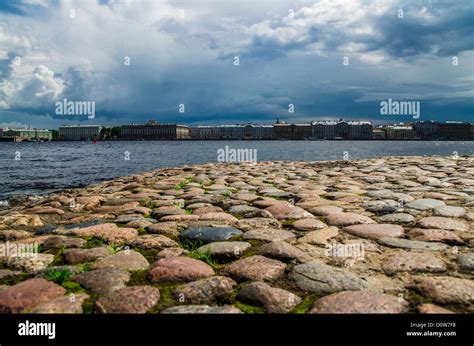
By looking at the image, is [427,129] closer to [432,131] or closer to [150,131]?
[432,131]

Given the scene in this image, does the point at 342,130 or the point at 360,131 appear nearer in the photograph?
the point at 342,130

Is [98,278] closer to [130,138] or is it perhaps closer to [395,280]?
[395,280]

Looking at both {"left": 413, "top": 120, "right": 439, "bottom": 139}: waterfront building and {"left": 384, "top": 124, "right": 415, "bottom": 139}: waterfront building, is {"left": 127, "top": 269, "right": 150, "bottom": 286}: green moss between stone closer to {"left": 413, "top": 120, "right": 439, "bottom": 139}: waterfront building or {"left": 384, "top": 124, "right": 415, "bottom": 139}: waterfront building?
{"left": 384, "top": 124, "right": 415, "bottom": 139}: waterfront building

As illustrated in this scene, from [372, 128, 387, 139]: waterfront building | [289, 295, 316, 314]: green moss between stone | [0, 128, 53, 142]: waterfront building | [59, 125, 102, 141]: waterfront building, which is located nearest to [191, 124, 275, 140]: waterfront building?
[372, 128, 387, 139]: waterfront building

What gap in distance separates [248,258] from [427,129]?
158 meters

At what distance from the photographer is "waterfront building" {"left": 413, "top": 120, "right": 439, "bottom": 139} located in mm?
141688

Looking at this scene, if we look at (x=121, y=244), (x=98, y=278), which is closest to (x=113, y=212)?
(x=121, y=244)

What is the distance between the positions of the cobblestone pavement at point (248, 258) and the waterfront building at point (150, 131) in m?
133

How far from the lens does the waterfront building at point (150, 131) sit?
440 ft

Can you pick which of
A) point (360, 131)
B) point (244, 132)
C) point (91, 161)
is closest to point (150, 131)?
point (244, 132)

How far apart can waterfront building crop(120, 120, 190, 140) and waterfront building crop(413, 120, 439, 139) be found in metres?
84.1

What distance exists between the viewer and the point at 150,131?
5369 inches

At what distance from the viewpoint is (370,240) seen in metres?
2.49
